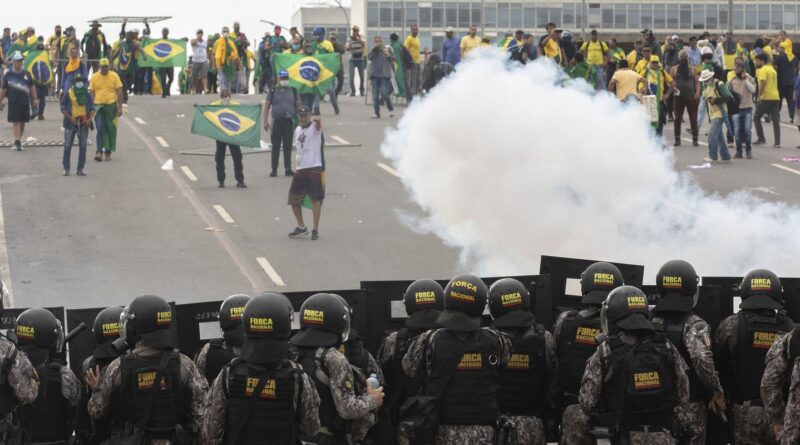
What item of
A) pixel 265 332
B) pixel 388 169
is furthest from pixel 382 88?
pixel 265 332

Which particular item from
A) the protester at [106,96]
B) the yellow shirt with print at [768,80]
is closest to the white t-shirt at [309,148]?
the protester at [106,96]

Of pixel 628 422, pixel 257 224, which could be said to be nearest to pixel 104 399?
pixel 628 422

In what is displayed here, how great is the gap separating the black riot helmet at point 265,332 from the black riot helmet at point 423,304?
1.48 metres

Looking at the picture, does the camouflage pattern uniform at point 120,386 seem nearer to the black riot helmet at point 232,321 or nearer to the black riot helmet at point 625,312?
the black riot helmet at point 232,321

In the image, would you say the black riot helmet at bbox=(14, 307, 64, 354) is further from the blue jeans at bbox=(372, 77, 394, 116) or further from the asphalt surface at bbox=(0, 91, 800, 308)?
the blue jeans at bbox=(372, 77, 394, 116)

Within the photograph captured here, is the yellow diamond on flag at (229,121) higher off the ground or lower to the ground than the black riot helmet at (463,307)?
higher

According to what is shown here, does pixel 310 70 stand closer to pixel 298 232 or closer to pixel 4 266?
pixel 298 232

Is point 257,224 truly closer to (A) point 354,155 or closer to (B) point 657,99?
Answer: (A) point 354,155

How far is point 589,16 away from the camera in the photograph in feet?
260

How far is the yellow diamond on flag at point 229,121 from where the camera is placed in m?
22.5

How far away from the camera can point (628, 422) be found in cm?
781

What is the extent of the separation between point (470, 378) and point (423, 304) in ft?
2.66

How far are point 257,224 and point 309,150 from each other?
2.07m

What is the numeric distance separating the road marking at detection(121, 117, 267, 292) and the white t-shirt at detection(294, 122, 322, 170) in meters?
1.60
